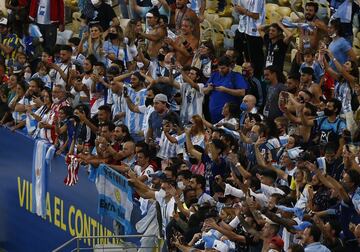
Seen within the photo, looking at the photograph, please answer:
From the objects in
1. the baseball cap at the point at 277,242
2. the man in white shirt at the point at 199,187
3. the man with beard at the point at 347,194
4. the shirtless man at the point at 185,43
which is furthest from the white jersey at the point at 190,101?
the baseball cap at the point at 277,242

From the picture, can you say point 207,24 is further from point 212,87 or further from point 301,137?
point 301,137

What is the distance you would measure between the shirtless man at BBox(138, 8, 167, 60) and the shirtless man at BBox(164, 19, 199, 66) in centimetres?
43

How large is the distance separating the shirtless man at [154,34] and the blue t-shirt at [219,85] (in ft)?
7.42

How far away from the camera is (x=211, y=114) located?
71.6 ft

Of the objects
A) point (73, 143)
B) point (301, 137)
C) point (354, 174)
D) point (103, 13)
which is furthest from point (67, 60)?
point (354, 174)

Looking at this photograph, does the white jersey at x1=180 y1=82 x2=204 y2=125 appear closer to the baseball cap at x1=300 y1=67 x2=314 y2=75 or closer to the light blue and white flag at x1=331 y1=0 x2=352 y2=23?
the baseball cap at x1=300 y1=67 x2=314 y2=75

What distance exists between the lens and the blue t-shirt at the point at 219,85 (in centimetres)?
2139

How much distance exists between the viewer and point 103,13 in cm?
2580

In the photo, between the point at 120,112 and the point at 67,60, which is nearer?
the point at 120,112

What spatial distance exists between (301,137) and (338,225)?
2687 millimetres

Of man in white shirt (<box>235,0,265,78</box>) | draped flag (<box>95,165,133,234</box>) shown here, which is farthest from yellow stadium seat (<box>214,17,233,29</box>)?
draped flag (<box>95,165,133,234</box>)

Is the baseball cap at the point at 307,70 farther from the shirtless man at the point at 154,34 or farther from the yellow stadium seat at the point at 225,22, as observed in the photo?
the yellow stadium seat at the point at 225,22

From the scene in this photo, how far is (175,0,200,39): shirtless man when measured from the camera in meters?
23.5

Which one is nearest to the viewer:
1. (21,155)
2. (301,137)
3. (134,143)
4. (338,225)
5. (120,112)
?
(338,225)
